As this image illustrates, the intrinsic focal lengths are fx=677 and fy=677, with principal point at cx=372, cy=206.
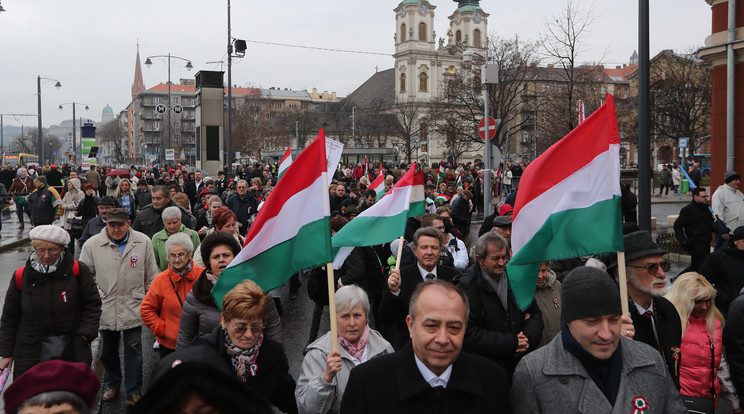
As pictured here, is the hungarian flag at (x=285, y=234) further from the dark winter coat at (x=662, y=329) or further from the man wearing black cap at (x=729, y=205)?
the man wearing black cap at (x=729, y=205)

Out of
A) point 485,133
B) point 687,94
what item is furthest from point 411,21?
point 485,133

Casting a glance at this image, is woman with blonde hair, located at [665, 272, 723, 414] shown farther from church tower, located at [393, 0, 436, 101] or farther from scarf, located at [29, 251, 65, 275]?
church tower, located at [393, 0, 436, 101]

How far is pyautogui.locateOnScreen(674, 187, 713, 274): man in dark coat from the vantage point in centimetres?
1025

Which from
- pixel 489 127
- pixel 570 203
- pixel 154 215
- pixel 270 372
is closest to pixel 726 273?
pixel 570 203

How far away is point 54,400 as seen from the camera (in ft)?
8.46

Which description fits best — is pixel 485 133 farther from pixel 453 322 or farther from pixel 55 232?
pixel 453 322

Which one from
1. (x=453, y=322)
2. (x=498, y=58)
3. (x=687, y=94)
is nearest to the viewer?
(x=453, y=322)

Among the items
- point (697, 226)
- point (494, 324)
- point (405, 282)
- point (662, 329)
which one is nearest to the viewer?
point (662, 329)

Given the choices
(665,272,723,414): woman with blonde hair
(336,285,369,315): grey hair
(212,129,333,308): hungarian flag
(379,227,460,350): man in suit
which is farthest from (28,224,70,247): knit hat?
(665,272,723,414): woman with blonde hair

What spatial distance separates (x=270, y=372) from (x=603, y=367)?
1918mm

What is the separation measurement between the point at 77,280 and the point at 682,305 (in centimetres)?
470

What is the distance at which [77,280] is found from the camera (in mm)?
5633

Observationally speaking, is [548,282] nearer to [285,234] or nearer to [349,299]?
[349,299]

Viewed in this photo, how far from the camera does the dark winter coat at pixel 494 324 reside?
4.33m
